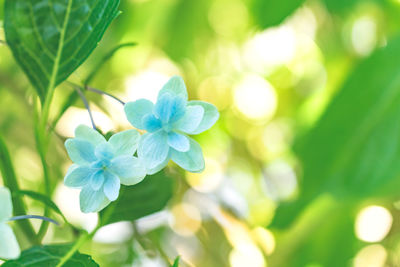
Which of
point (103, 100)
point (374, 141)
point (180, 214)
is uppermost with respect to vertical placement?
point (374, 141)

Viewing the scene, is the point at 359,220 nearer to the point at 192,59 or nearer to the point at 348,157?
the point at 348,157

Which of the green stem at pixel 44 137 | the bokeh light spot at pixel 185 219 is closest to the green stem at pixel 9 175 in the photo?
the green stem at pixel 44 137

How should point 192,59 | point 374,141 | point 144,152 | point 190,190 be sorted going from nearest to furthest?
point 144,152 < point 374,141 < point 190,190 < point 192,59

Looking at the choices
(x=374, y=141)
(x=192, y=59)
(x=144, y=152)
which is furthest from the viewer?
(x=192, y=59)

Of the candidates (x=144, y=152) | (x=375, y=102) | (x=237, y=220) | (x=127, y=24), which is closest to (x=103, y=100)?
(x=127, y=24)

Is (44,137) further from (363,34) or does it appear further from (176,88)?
(363,34)

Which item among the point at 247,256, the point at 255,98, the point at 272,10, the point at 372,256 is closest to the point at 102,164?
the point at 272,10
